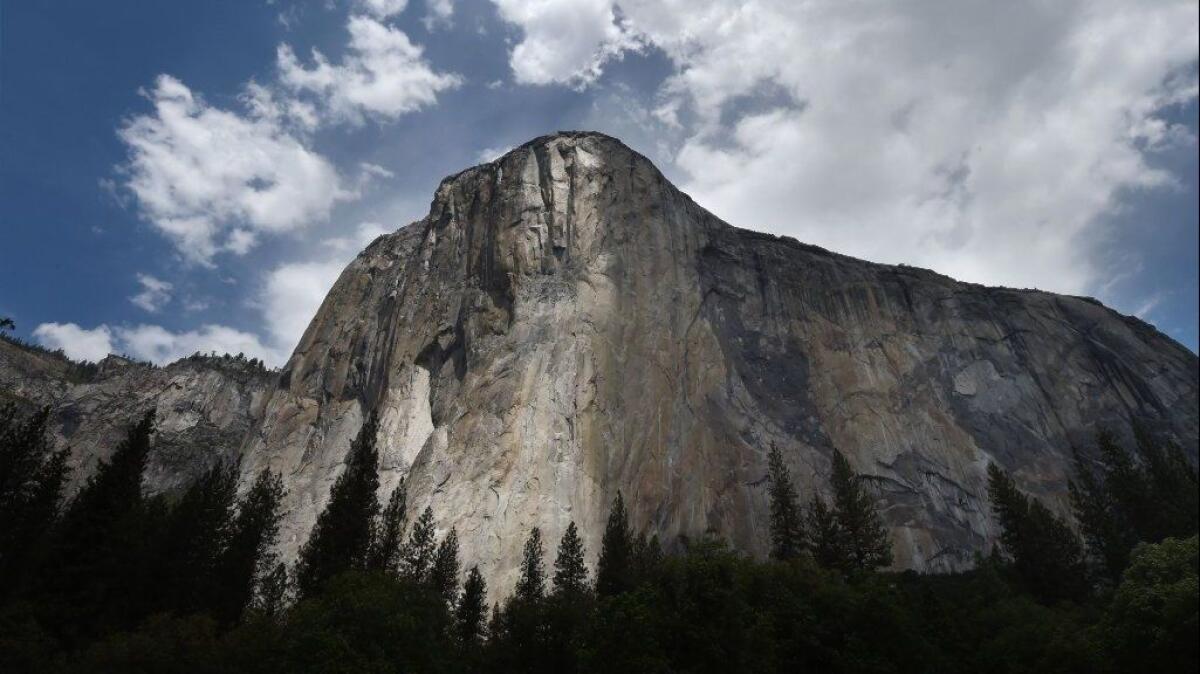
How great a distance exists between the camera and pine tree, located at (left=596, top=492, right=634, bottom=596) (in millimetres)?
45812

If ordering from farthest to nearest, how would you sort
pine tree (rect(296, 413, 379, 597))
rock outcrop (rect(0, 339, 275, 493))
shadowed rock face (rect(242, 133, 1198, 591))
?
rock outcrop (rect(0, 339, 275, 493)) < shadowed rock face (rect(242, 133, 1198, 591)) < pine tree (rect(296, 413, 379, 597))

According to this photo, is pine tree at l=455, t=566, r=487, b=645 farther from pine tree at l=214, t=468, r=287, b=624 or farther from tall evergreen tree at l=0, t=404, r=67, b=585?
tall evergreen tree at l=0, t=404, r=67, b=585

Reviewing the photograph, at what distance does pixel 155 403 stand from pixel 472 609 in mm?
96550

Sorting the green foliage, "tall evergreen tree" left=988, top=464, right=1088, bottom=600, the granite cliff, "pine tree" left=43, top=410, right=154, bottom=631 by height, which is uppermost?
the granite cliff

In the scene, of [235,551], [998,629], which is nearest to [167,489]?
[235,551]

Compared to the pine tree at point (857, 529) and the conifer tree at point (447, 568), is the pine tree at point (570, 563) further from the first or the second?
the pine tree at point (857, 529)

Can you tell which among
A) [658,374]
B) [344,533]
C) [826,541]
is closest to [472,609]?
[344,533]

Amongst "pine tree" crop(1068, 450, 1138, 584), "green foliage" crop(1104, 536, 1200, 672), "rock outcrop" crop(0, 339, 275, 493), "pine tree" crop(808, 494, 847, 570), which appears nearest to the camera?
"green foliage" crop(1104, 536, 1200, 672)

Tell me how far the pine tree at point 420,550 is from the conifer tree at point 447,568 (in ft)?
1.82

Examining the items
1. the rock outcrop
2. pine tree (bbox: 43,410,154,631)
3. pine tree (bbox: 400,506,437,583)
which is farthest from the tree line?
the rock outcrop

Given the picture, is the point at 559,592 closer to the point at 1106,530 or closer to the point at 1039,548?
the point at 1039,548

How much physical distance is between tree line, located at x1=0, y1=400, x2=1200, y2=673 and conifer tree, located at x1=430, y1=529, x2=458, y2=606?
18 centimetres

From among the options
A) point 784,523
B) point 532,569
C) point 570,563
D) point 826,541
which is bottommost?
point 532,569

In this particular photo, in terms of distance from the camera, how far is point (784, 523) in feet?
190
